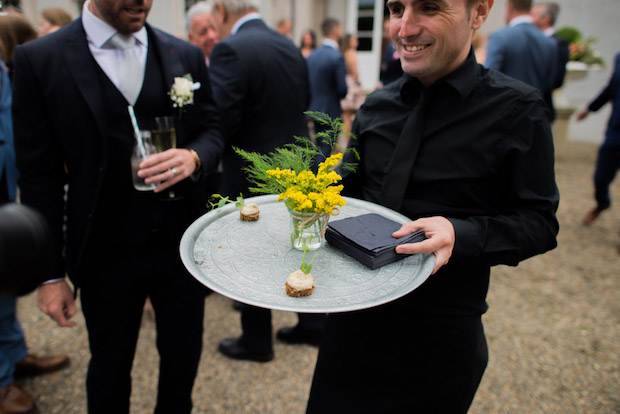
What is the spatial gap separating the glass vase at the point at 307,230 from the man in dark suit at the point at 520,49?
14.1 ft

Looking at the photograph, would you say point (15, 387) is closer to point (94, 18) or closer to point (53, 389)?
point (53, 389)

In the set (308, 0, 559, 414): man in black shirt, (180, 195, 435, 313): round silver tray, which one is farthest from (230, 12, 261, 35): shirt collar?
(180, 195, 435, 313): round silver tray

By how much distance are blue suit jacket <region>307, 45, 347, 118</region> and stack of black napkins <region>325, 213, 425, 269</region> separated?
4717mm

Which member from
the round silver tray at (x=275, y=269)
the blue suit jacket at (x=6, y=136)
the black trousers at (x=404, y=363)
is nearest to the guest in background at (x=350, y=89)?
the blue suit jacket at (x=6, y=136)

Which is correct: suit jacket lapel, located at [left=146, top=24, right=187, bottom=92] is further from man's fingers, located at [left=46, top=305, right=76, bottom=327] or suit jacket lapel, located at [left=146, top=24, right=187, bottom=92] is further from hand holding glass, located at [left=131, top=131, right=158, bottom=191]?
man's fingers, located at [left=46, top=305, right=76, bottom=327]

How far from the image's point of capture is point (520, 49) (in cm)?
472

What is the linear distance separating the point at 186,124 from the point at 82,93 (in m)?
0.49

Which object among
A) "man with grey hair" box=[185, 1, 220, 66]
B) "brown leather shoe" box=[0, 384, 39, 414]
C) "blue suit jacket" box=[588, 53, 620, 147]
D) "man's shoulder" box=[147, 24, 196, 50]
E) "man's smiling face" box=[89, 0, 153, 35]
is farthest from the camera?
"blue suit jacket" box=[588, 53, 620, 147]

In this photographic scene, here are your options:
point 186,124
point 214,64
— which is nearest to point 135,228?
point 186,124

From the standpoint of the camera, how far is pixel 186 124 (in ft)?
6.48

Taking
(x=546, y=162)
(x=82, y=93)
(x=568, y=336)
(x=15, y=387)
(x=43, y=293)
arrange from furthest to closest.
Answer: (x=568, y=336) → (x=15, y=387) → (x=43, y=293) → (x=82, y=93) → (x=546, y=162)

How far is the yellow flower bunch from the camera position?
46.2 inches

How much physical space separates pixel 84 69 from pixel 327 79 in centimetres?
463

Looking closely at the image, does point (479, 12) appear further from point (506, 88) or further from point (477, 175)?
point (477, 175)
